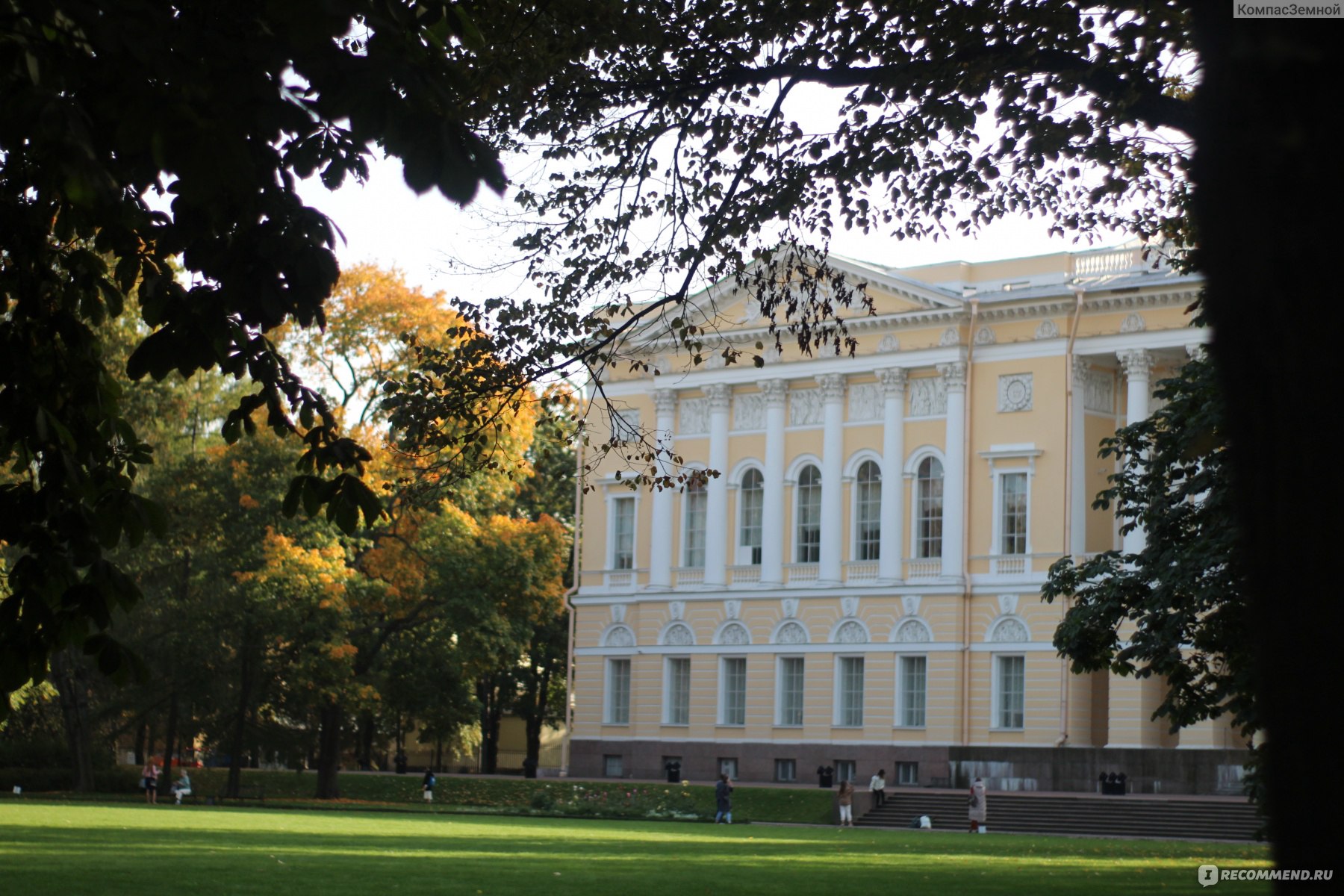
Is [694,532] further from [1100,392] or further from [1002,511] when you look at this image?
[1100,392]

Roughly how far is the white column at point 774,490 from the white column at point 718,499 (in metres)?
1.38

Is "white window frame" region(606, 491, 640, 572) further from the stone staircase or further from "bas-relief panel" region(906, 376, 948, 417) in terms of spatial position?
the stone staircase

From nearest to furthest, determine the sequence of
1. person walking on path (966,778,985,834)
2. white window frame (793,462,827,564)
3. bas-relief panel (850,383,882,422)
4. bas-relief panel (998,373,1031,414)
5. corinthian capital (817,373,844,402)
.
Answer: person walking on path (966,778,985,834) → bas-relief panel (998,373,1031,414) → bas-relief panel (850,383,882,422) → corinthian capital (817,373,844,402) → white window frame (793,462,827,564)

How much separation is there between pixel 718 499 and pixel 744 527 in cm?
119

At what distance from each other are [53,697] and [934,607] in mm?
24012

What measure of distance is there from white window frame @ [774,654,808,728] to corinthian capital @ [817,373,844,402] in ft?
25.3

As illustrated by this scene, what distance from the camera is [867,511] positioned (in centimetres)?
4994

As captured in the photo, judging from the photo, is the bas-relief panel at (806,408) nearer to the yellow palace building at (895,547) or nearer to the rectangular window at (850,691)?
the yellow palace building at (895,547)

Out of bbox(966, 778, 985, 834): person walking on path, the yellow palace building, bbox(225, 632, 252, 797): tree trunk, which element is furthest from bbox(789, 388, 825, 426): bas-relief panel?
bbox(225, 632, 252, 797): tree trunk

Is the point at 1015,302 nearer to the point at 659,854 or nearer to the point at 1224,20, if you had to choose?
the point at 659,854

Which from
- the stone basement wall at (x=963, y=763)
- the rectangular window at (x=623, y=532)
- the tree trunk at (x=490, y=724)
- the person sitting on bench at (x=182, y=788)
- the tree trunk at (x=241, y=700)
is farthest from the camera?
the tree trunk at (x=490, y=724)

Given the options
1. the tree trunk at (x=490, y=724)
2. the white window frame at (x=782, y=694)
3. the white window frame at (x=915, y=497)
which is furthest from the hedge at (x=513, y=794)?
the tree trunk at (x=490, y=724)

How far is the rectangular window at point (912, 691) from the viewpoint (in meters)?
47.7

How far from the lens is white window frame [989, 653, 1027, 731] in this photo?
45.6 m
